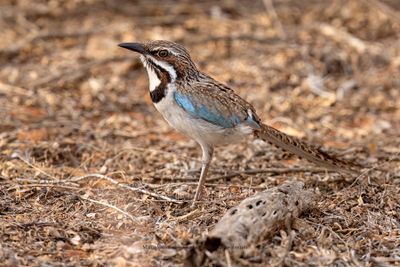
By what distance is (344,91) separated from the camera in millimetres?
9547

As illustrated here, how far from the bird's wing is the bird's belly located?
33 millimetres

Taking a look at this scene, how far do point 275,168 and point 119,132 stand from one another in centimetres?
197

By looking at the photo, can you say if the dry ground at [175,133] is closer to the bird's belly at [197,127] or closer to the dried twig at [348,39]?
the dried twig at [348,39]

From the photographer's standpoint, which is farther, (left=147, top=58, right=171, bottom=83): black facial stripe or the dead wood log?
(left=147, top=58, right=171, bottom=83): black facial stripe

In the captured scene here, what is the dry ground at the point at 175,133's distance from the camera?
16.8ft

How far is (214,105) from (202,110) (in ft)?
0.39

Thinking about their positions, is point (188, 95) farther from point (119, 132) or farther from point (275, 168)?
point (119, 132)

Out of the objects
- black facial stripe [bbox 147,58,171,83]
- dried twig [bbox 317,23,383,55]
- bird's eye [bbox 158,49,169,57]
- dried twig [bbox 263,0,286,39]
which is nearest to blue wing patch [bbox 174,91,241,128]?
black facial stripe [bbox 147,58,171,83]

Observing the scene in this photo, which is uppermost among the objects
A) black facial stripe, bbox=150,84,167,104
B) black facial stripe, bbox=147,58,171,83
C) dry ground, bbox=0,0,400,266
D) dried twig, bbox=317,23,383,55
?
black facial stripe, bbox=147,58,171,83

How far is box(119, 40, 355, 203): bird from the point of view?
19.3 feet

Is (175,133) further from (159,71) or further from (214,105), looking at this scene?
(214,105)

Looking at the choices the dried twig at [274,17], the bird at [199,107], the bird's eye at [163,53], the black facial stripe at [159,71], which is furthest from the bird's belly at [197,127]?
the dried twig at [274,17]

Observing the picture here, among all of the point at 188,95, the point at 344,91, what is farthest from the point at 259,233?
the point at 344,91

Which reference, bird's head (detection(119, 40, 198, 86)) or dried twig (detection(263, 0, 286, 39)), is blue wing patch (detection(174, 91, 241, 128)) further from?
dried twig (detection(263, 0, 286, 39))
